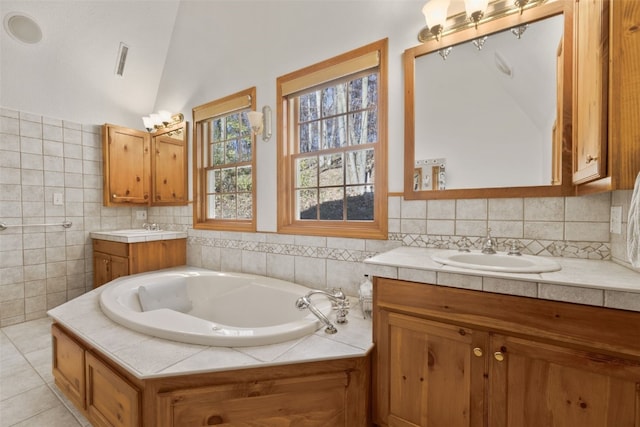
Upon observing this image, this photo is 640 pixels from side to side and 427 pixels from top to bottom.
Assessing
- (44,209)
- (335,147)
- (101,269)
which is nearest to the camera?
(335,147)

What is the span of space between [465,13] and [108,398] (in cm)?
269

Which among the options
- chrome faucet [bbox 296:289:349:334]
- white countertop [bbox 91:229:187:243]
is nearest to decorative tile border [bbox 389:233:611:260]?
chrome faucet [bbox 296:289:349:334]

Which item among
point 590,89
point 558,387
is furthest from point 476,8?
point 558,387

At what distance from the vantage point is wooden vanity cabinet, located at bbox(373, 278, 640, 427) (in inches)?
36.1

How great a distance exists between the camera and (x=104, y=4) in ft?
8.50

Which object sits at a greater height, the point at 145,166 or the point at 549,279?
the point at 145,166

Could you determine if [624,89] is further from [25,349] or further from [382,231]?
[25,349]

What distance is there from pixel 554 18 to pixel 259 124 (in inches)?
76.9

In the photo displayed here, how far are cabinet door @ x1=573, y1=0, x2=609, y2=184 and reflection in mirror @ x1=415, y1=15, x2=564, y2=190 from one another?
0.15 metres

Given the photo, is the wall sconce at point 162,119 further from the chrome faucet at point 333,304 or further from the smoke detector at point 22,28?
the chrome faucet at point 333,304

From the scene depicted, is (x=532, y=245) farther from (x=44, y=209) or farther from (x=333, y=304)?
(x=44, y=209)

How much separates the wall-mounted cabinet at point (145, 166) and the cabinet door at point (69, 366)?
1.72m

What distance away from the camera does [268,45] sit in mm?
2400

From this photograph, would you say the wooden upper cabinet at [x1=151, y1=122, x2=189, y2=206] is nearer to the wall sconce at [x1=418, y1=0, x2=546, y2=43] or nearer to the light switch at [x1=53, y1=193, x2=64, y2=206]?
the light switch at [x1=53, y1=193, x2=64, y2=206]
